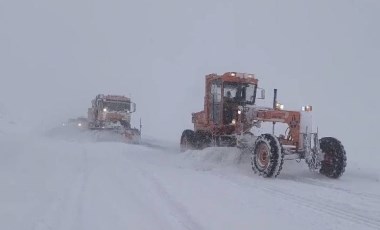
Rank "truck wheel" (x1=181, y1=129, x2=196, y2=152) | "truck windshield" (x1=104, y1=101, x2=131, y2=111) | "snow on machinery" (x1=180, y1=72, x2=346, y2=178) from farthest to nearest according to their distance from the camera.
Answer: "truck windshield" (x1=104, y1=101, x2=131, y2=111)
"truck wheel" (x1=181, y1=129, x2=196, y2=152)
"snow on machinery" (x1=180, y1=72, x2=346, y2=178)

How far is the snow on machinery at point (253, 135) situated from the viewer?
12.2m

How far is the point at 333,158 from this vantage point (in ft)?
41.5

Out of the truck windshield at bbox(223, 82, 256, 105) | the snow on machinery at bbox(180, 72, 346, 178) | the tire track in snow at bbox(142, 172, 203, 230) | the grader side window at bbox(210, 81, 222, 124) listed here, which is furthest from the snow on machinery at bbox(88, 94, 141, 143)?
the tire track in snow at bbox(142, 172, 203, 230)

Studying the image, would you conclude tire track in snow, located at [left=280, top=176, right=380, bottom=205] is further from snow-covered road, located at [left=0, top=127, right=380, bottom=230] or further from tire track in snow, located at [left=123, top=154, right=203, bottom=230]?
tire track in snow, located at [left=123, top=154, right=203, bottom=230]

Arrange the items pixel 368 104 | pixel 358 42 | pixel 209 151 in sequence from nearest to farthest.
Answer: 1. pixel 209 151
2. pixel 368 104
3. pixel 358 42

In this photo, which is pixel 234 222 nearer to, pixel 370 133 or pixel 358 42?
pixel 370 133

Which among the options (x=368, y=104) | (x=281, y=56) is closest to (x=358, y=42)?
(x=281, y=56)

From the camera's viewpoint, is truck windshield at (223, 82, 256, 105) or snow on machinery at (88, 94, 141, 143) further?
snow on machinery at (88, 94, 141, 143)

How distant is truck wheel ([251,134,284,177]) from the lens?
11586 millimetres

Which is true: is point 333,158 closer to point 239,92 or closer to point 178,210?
point 239,92

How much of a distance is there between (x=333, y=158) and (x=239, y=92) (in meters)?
4.30

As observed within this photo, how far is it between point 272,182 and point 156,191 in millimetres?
3192

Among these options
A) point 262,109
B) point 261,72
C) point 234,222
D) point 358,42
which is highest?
point 358,42

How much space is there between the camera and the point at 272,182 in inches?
434
